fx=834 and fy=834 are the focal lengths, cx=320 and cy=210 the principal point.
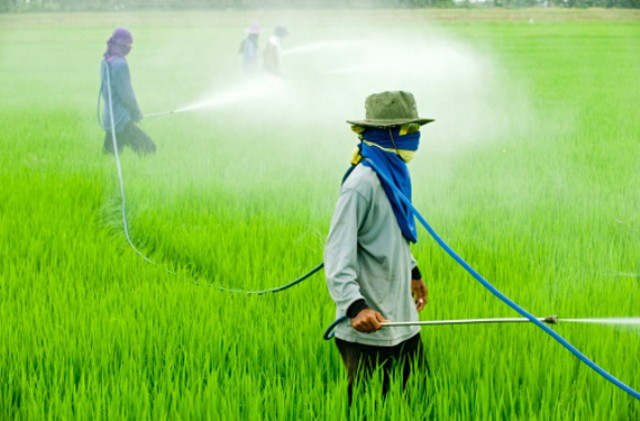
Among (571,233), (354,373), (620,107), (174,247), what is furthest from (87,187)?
(620,107)

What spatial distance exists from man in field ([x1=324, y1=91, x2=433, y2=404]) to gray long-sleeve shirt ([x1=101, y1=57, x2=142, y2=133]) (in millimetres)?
5376

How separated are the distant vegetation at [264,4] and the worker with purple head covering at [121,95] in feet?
79.4

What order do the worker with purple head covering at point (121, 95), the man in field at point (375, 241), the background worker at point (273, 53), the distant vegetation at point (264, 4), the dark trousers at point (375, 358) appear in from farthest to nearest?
1. the distant vegetation at point (264, 4)
2. the background worker at point (273, 53)
3. the worker with purple head covering at point (121, 95)
4. the dark trousers at point (375, 358)
5. the man in field at point (375, 241)

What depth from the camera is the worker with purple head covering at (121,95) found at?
24.7 ft

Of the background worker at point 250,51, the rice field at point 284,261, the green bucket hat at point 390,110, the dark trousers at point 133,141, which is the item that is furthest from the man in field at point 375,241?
the background worker at point 250,51

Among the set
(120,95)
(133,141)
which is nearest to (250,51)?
(133,141)

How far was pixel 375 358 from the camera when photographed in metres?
2.50

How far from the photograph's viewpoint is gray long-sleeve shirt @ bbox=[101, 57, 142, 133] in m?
7.53

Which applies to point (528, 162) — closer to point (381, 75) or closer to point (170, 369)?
point (170, 369)

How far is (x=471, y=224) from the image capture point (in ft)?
16.7

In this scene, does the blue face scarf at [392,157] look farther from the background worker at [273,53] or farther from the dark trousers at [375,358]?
the background worker at [273,53]

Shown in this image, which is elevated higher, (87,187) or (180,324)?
(87,187)

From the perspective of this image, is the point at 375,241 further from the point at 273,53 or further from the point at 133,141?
the point at 273,53

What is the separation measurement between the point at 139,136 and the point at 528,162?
3.64 meters
